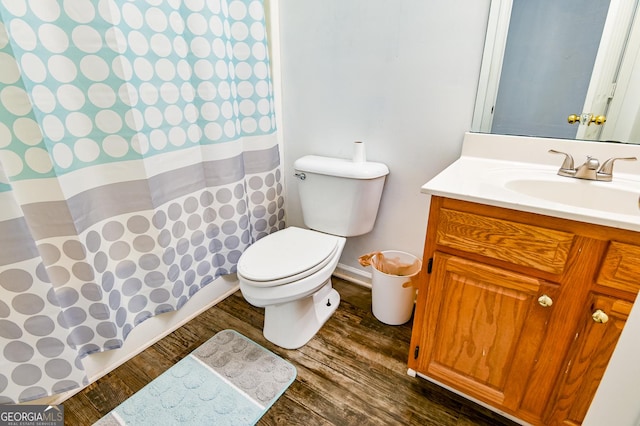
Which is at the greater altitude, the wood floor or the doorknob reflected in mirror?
the doorknob reflected in mirror

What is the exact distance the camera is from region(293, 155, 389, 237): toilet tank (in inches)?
58.2

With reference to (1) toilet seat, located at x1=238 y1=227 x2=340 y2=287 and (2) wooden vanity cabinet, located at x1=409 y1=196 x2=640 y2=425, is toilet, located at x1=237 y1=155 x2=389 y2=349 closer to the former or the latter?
(1) toilet seat, located at x1=238 y1=227 x2=340 y2=287

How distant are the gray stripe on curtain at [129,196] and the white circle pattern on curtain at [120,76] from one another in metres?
0.10

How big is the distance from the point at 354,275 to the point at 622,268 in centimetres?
126

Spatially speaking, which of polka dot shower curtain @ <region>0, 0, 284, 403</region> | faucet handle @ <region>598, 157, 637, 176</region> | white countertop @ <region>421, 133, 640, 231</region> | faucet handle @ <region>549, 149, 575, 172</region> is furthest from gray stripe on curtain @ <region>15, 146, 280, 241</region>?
faucet handle @ <region>598, 157, 637, 176</region>

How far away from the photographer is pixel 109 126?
1104 mm

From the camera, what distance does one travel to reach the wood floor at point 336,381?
114 centimetres

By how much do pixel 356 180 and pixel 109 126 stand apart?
0.97 meters

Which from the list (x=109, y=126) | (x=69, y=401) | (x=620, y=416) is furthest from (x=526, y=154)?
(x=69, y=401)

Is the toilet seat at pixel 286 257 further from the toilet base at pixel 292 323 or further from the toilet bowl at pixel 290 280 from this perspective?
the toilet base at pixel 292 323

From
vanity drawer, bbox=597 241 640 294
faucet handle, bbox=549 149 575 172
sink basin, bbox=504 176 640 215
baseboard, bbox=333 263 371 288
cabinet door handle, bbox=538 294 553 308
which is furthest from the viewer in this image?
baseboard, bbox=333 263 371 288

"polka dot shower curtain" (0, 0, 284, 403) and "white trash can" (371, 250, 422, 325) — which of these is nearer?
"polka dot shower curtain" (0, 0, 284, 403)

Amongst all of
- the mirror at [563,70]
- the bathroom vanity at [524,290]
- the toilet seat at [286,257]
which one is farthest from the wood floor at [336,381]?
the mirror at [563,70]

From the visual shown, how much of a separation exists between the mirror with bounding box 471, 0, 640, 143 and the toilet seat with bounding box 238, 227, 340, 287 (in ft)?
2.80
